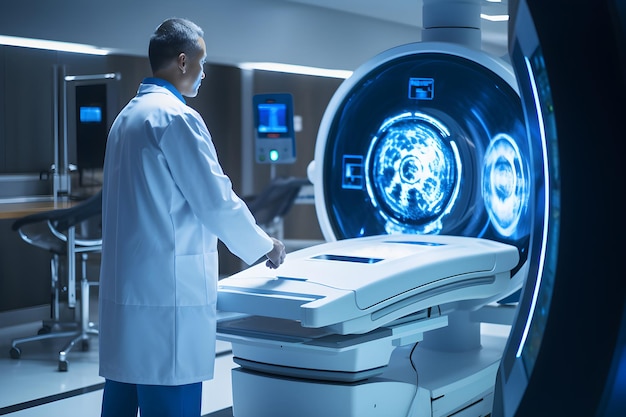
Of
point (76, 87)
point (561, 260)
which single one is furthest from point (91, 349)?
point (561, 260)

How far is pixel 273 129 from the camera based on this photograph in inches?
220

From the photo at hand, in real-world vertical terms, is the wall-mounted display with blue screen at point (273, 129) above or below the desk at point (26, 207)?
above

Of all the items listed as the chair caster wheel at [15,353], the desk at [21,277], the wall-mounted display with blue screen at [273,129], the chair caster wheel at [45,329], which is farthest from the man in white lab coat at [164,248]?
the desk at [21,277]

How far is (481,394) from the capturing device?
2844mm

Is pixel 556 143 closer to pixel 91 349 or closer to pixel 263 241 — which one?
pixel 263 241

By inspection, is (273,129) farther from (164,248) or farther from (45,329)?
(164,248)

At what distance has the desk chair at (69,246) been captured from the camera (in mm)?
4598

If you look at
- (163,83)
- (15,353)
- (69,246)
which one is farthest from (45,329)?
(163,83)

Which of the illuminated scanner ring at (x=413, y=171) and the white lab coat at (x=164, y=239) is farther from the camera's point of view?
the illuminated scanner ring at (x=413, y=171)

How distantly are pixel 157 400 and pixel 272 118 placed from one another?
3.49 metres

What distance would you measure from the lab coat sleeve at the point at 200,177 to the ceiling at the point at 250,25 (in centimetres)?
158

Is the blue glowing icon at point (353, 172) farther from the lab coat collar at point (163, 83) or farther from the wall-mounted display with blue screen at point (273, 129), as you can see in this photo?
the wall-mounted display with blue screen at point (273, 129)

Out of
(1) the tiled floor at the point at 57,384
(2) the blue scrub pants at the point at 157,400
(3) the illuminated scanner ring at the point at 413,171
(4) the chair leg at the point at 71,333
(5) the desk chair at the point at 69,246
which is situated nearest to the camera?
(2) the blue scrub pants at the point at 157,400

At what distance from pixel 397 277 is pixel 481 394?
79 centimetres
